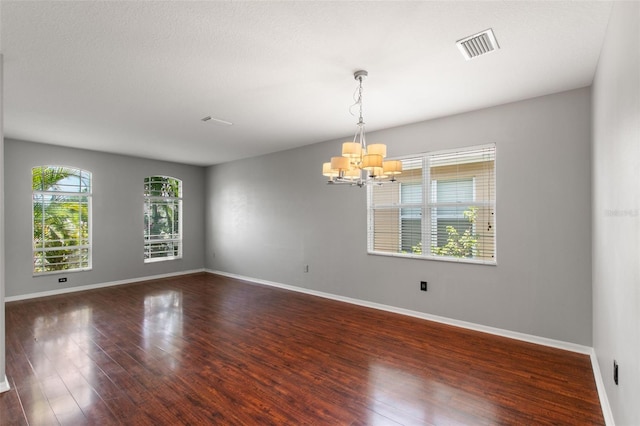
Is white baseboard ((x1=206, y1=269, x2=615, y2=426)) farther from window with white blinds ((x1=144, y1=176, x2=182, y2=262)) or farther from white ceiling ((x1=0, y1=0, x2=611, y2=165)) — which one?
window with white blinds ((x1=144, y1=176, x2=182, y2=262))

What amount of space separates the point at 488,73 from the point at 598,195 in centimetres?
144

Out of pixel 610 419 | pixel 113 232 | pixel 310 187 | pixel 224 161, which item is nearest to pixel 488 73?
pixel 610 419

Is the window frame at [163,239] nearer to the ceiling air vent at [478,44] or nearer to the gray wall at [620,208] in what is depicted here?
the ceiling air vent at [478,44]

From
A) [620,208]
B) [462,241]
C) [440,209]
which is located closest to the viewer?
[620,208]

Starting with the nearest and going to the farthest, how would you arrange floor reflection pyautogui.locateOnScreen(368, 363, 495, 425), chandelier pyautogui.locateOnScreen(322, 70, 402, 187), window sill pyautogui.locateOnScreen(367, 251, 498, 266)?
floor reflection pyautogui.locateOnScreen(368, 363, 495, 425) < chandelier pyautogui.locateOnScreen(322, 70, 402, 187) < window sill pyautogui.locateOnScreen(367, 251, 498, 266)

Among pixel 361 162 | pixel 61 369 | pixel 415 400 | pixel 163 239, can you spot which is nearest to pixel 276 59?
pixel 361 162

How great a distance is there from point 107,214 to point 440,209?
A: 6429 mm

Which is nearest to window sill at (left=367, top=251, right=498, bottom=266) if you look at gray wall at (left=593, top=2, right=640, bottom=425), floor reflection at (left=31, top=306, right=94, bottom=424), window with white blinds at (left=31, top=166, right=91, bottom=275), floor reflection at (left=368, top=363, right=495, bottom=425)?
gray wall at (left=593, top=2, right=640, bottom=425)

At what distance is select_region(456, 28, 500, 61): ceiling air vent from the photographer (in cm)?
227

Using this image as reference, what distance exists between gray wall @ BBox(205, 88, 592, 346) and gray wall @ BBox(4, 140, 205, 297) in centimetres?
322

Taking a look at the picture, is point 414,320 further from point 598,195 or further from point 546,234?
point 598,195

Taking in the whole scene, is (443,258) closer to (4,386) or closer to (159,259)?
(4,386)

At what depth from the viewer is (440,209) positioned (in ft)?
13.9

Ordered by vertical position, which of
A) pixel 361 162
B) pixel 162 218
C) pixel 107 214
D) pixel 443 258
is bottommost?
pixel 443 258
